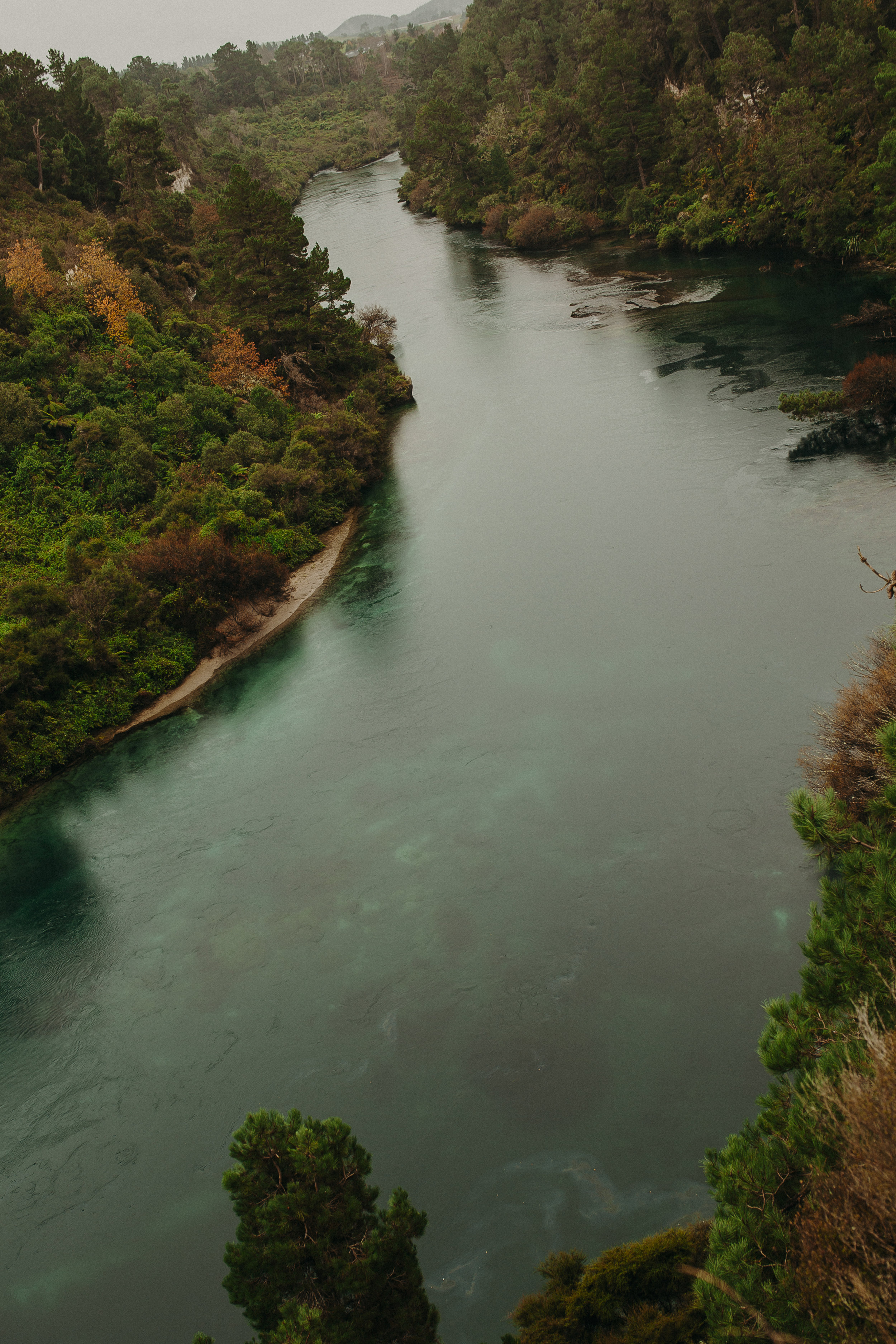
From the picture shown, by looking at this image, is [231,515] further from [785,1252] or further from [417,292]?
[417,292]

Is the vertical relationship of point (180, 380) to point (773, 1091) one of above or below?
above

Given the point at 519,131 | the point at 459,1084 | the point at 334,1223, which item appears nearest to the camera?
the point at 334,1223

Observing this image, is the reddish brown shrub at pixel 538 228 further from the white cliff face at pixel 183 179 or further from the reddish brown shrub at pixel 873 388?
the reddish brown shrub at pixel 873 388

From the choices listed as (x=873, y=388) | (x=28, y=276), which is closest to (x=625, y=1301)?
(x=873, y=388)

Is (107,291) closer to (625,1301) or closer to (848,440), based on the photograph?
(848,440)

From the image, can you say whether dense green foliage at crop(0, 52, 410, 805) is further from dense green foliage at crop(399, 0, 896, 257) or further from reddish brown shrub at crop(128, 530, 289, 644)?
dense green foliage at crop(399, 0, 896, 257)

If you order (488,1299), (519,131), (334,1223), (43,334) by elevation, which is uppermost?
(519,131)

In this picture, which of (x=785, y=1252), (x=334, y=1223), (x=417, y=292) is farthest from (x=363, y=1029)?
(x=417, y=292)
